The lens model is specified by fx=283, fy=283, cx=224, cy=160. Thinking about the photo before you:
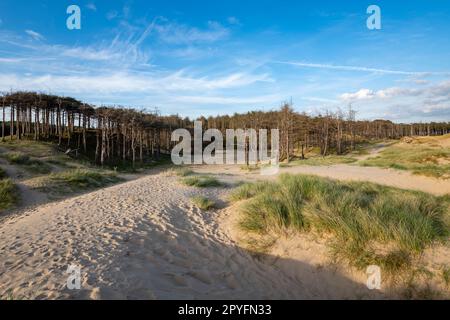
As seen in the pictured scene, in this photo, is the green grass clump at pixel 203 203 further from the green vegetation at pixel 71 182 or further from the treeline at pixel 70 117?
the treeline at pixel 70 117

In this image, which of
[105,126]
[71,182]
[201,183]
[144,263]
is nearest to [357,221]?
[144,263]

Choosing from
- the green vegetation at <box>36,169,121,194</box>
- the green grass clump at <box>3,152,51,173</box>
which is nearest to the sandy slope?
the green vegetation at <box>36,169,121,194</box>

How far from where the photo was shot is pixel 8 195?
11617 mm

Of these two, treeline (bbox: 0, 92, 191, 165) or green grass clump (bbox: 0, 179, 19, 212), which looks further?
treeline (bbox: 0, 92, 191, 165)

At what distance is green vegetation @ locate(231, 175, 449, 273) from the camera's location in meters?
5.55

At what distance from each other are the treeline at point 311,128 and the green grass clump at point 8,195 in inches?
1118

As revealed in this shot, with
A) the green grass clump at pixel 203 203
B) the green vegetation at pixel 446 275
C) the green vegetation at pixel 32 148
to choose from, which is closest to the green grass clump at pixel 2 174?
the green vegetation at pixel 32 148

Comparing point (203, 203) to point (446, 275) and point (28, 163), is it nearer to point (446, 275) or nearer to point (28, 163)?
point (446, 275)

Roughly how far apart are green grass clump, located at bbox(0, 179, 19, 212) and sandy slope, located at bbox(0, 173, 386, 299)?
12.6ft

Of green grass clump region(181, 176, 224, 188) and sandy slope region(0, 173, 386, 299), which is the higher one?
green grass clump region(181, 176, 224, 188)

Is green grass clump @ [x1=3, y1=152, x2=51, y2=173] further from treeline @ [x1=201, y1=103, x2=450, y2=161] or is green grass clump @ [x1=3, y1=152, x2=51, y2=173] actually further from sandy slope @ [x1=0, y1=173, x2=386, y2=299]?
treeline @ [x1=201, y1=103, x2=450, y2=161]

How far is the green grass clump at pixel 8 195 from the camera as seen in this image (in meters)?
11.0

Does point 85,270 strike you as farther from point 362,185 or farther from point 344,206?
point 362,185
